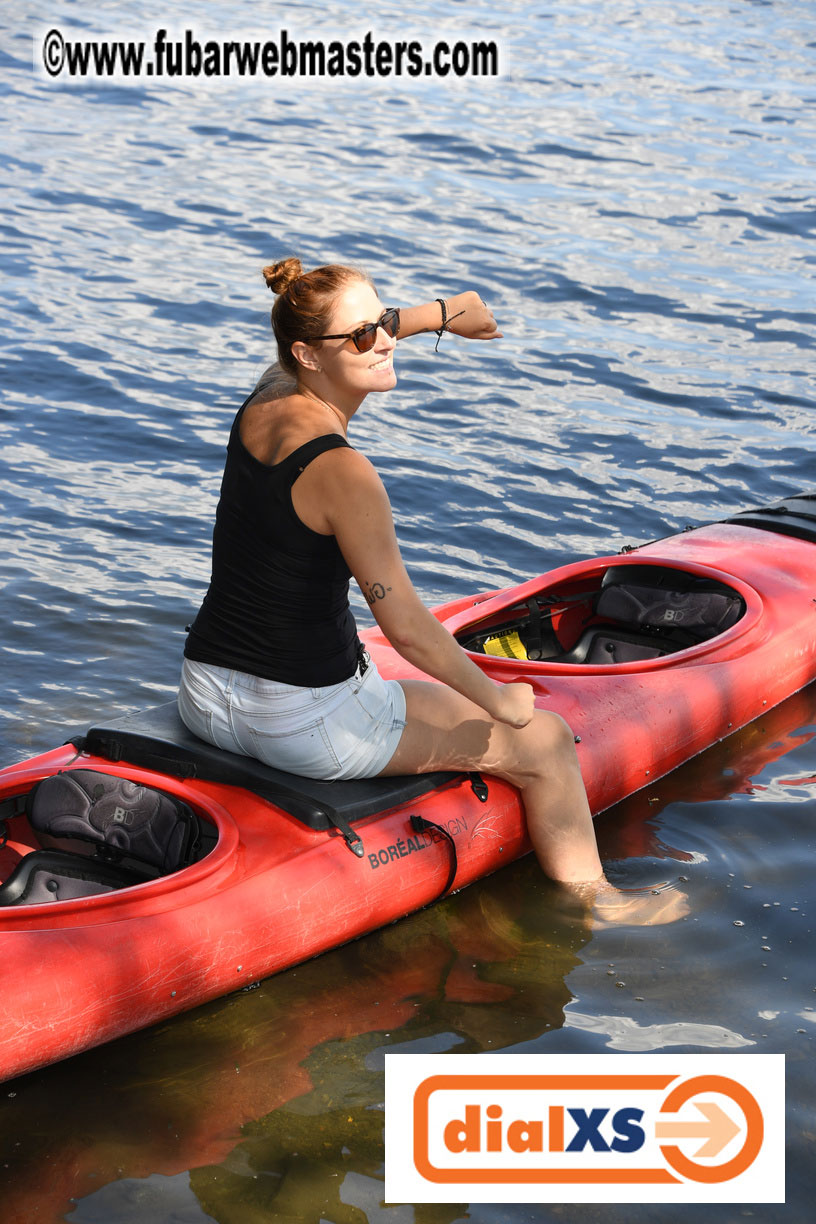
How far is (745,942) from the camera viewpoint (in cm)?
401

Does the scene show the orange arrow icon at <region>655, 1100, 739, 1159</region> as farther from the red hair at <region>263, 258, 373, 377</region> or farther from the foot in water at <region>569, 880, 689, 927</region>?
the red hair at <region>263, 258, 373, 377</region>

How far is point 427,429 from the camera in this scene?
831 cm

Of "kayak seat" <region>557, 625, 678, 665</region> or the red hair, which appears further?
"kayak seat" <region>557, 625, 678, 665</region>

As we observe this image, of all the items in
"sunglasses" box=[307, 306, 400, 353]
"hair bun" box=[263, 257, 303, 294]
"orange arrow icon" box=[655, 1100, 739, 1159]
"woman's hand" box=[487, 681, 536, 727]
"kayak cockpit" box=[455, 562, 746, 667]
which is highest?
"hair bun" box=[263, 257, 303, 294]

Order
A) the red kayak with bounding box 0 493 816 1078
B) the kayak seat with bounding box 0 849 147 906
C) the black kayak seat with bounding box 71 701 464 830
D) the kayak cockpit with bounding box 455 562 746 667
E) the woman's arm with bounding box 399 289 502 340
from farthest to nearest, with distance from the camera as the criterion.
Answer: the kayak cockpit with bounding box 455 562 746 667 → the woman's arm with bounding box 399 289 502 340 → the black kayak seat with bounding box 71 701 464 830 → the kayak seat with bounding box 0 849 147 906 → the red kayak with bounding box 0 493 816 1078

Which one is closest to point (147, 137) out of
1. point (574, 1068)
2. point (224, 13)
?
point (224, 13)

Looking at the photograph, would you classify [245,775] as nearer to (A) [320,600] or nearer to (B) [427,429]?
(A) [320,600]

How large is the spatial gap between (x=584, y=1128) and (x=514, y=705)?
1052mm

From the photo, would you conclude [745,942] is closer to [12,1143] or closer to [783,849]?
[783,849]

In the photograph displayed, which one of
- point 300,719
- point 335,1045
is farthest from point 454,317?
point 335,1045

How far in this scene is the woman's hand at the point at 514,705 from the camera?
3.60 meters

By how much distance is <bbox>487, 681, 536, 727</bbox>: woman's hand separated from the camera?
3604 millimetres

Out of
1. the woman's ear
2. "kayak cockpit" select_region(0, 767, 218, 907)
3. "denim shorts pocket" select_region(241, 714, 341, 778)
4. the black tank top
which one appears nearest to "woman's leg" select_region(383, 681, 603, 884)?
"denim shorts pocket" select_region(241, 714, 341, 778)

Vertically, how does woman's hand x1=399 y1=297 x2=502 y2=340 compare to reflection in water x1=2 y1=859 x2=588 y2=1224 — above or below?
above
